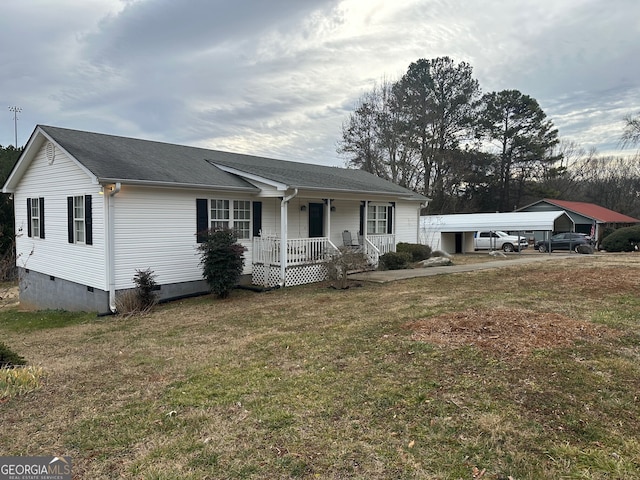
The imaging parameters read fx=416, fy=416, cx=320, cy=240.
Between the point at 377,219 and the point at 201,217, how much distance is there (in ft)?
25.9

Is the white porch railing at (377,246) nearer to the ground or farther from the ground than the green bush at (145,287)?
farther from the ground

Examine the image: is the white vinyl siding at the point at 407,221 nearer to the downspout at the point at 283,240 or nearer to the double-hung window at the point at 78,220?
the downspout at the point at 283,240

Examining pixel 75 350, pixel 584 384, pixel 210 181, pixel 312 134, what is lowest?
pixel 75 350

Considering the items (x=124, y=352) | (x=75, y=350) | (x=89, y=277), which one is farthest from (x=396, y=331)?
(x=89, y=277)

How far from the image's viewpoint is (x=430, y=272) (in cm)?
1391

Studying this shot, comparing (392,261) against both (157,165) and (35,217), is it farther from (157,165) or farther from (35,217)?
(35,217)

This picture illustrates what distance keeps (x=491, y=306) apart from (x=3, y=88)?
22357 mm

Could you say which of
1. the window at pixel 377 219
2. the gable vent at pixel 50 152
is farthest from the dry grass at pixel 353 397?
the window at pixel 377 219

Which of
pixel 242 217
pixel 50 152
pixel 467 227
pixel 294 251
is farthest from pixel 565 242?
Answer: pixel 50 152

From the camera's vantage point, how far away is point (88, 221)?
34.9 ft

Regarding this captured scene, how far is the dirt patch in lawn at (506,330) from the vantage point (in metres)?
5.41

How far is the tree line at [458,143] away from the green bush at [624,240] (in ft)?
46.0

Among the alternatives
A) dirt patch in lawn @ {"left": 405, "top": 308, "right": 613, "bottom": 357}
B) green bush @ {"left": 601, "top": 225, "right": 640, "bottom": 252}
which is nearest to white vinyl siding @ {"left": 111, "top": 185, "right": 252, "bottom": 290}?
dirt patch in lawn @ {"left": 405, "top": 308, "right": 613, "bottom": 357}

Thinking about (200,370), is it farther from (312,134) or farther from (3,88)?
(312,134)
